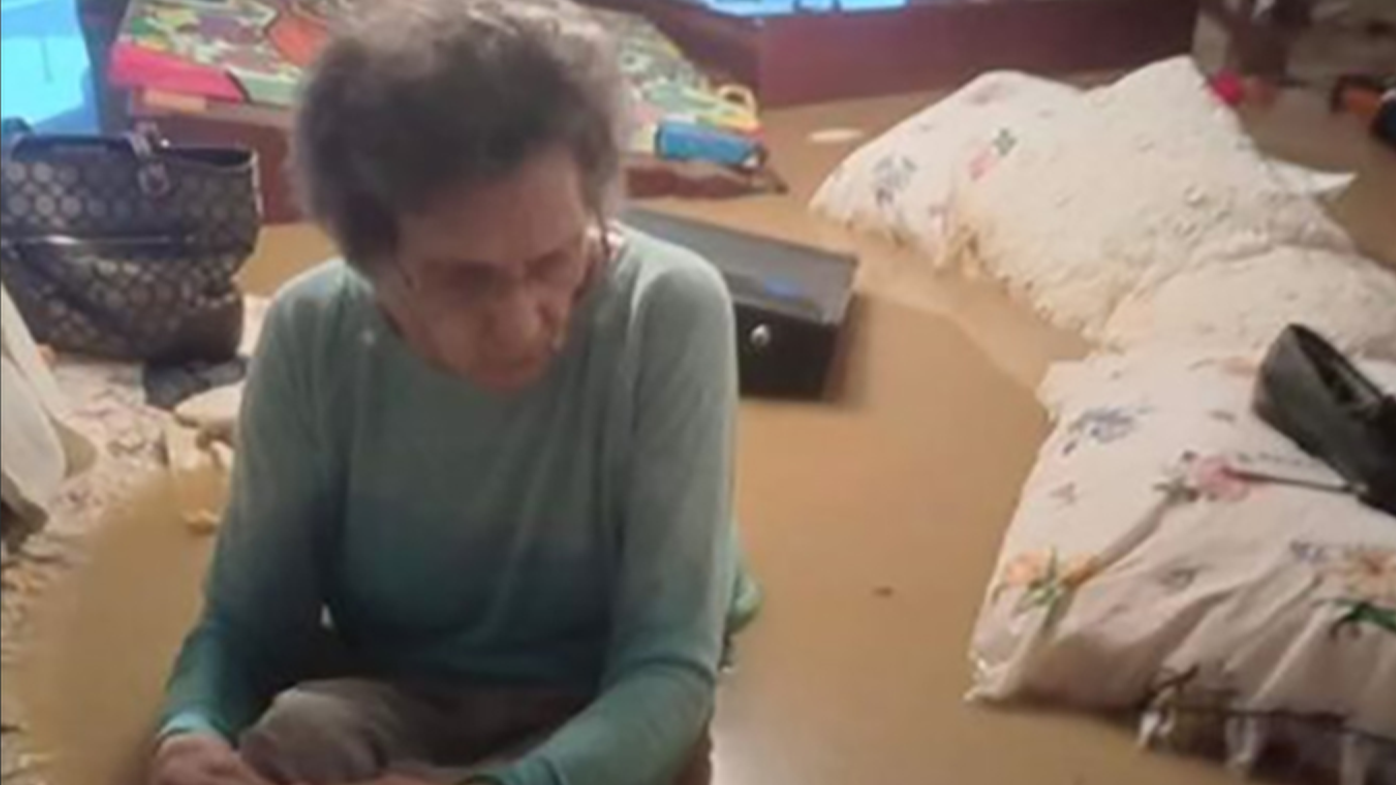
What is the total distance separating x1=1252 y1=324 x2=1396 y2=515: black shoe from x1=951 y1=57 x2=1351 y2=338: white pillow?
37 cm

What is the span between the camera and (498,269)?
1.17 meters

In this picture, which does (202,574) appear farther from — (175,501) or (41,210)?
(41,210)

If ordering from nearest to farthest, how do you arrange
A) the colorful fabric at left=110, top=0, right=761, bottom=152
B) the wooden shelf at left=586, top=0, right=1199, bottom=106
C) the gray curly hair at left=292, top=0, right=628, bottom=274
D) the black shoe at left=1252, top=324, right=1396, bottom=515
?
the gray curly hair at left=292, top=0, right=628, bottom=274 < the black shoe at left=1252, top=324, right=1396, bottom=515 < the colorful fabric at left=110, top=0, right=761, bottom=152 < the wooden shelf at left=586, top=0, right=1199, bottom=106

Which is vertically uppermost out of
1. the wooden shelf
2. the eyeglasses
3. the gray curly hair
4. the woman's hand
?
the gray curly hair

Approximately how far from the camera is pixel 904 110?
2734 millimetres

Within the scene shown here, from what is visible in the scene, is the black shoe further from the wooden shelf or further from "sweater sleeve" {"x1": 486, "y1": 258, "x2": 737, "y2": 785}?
the wooden shelf

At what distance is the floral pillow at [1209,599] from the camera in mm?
1496

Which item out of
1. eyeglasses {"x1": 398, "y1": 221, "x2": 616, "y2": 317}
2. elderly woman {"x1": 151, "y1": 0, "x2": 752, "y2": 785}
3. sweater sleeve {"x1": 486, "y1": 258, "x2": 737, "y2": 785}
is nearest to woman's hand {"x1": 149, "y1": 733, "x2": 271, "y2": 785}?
elderly woman {"x1": 151, "y1": 0, "x2": 752, "y2": 785}

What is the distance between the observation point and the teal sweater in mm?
1271

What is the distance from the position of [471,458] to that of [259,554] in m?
0.15

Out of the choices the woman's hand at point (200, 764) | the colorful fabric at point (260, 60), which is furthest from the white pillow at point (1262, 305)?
the woman's hand at point (200, 764)

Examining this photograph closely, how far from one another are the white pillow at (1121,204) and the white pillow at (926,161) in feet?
0.11

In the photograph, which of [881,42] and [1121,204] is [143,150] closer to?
[1121,204]

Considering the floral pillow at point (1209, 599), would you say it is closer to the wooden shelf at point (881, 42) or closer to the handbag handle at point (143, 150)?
the handbag handle at point (143, 150)
